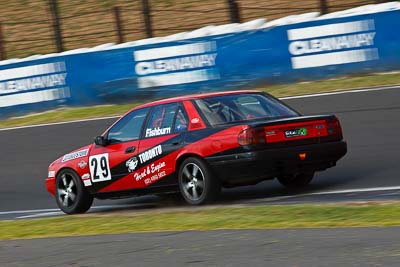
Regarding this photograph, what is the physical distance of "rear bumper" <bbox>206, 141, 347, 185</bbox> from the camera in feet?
34.4

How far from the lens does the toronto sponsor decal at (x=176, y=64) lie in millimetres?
19578

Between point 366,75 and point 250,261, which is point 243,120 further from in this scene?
point 366,75

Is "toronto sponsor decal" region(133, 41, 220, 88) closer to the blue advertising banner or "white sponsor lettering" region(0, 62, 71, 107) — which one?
the blue advertising banner

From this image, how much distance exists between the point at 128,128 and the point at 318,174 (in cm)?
268

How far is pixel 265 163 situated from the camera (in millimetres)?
10500

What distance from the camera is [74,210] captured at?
40.1 feet

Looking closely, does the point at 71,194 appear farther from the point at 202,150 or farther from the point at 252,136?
the point at 252,136

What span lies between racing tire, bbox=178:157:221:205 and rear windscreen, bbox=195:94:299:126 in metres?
0.53

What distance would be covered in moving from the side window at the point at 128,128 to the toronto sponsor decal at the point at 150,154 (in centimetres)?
30

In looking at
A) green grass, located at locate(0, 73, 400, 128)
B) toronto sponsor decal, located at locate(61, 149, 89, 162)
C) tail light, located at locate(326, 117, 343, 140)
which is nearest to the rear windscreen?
tail light, located at locate(326, 117, 343, 140)

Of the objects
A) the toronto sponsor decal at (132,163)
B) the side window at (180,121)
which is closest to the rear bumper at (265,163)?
the side window at (180,121)

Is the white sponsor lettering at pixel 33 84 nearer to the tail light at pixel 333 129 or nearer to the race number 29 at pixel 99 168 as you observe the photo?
the race number 29 at pixel 99 168

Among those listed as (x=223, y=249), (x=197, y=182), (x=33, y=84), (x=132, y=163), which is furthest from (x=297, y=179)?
(x=33, y=84)

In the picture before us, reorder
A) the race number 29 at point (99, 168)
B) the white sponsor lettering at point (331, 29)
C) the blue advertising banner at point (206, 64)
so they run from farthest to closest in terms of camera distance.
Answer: the blue advertising banner at point (206, 64) → the white sponsor lettering at point (331, 29) → the race number 29 at point (99, 168)
